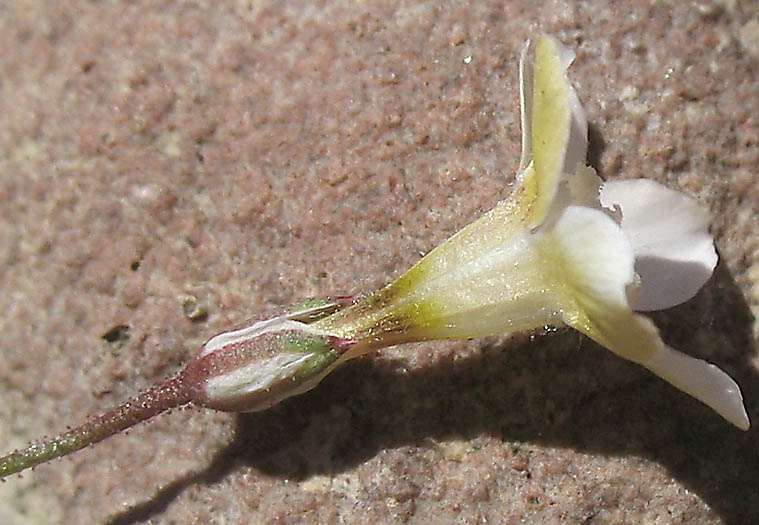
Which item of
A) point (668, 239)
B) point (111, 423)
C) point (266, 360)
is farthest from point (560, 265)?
point (111, 423)

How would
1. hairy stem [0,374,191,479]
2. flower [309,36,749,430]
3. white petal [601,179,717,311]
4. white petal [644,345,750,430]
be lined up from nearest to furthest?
flower [309,36,749,430] < white petal [644,345,750,430] < white petal [601,179,717,311] < hairy stem [0,374,191,479]

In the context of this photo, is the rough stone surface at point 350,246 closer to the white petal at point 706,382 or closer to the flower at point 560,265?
the flower at point 560,265

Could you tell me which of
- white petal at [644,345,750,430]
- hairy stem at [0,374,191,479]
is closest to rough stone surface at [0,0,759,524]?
hairy stem at [0,374,191,479]

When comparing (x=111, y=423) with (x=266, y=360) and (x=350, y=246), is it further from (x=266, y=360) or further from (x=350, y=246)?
(x=350, y=246)

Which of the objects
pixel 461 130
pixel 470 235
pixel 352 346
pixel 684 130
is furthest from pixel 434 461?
pixel 684 130

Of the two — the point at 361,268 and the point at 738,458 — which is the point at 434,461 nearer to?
the point at 361,268

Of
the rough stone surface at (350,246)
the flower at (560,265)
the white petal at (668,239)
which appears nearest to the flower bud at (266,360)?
the flower at (560,265)

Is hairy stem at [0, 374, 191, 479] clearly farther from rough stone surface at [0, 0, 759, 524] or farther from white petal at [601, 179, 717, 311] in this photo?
white petal at [601, 179, 717, 311]
